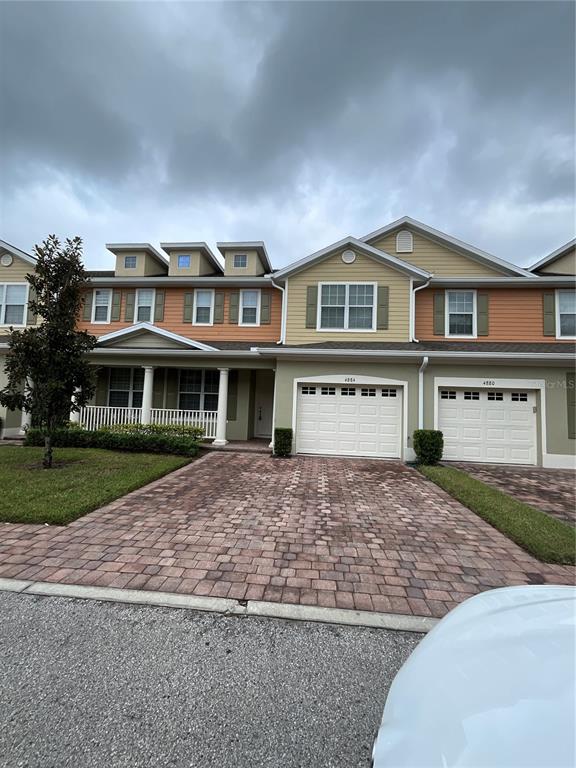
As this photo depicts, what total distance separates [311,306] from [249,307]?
2.65 m

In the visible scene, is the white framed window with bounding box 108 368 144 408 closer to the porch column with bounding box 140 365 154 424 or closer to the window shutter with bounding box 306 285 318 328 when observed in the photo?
the porch column with bounding box 140 365 154 424

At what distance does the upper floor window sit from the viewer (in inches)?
472

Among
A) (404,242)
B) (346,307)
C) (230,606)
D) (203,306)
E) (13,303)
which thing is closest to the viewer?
(230,606)

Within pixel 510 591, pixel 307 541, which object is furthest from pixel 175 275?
pixel 510 591

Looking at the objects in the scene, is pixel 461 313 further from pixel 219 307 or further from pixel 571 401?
pixel 219 307

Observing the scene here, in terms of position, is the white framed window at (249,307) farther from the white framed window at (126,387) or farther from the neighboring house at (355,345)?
the white framed window at (126,387)

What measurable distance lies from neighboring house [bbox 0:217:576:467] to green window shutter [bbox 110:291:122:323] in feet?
0.15

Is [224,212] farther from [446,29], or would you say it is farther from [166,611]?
[166,611]

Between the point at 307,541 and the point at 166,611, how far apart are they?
1.91 metres

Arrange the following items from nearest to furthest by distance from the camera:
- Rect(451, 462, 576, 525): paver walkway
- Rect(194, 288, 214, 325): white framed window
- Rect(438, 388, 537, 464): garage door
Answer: Rect(451, 462, 576, 525): paver walkway
Rect(438, 388, 537, 464): garage door
Rect(194, 288, 214, 325): white framed window

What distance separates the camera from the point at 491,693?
117 cm

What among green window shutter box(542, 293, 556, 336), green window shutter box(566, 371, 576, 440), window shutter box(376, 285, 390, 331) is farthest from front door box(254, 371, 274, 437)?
green window shutter box(542, 293, 556, 336)

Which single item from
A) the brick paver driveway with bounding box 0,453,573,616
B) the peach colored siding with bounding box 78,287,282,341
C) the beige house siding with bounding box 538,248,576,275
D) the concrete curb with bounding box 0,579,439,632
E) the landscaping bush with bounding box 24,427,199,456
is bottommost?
the concrete curb with bounding box 0,579,439,632

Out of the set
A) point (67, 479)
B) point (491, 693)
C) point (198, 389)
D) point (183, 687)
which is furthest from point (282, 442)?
point (491, 693)
